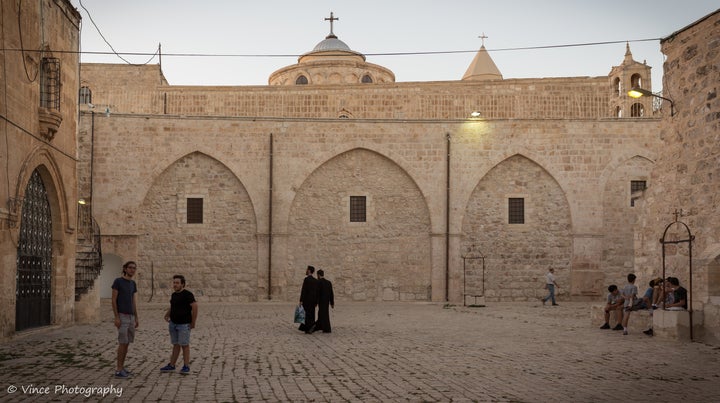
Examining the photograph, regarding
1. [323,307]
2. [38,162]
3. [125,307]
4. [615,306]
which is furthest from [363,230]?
[125,307]

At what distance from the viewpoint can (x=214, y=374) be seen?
836 centimetres

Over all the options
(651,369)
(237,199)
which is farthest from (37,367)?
(237,199)

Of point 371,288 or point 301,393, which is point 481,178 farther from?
point 301,393

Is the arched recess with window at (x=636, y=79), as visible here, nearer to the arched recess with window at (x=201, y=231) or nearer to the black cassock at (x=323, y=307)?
the arched recess with window at (x=201, y=231)

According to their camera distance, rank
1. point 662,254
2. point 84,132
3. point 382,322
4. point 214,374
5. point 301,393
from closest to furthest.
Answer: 1. point 301,393
2. point 214,374
3. point 662,254
4. point 382,322
5. point 84,132

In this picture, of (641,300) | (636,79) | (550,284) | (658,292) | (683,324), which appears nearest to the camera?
(683,324)

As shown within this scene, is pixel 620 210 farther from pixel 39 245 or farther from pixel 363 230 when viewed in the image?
pixel 39 245

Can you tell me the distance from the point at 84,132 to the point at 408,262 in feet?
33.5

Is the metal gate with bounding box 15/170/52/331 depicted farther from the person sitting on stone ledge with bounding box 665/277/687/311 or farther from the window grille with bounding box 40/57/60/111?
the person sitting on stone ledge with bounding box 665/277/687/311

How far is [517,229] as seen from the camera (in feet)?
76.8

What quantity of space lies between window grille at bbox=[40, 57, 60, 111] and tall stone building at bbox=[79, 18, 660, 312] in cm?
878

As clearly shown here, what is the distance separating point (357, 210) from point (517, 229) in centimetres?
486

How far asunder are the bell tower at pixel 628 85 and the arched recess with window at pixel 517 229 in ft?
38.7

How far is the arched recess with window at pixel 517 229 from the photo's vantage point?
23266mm
